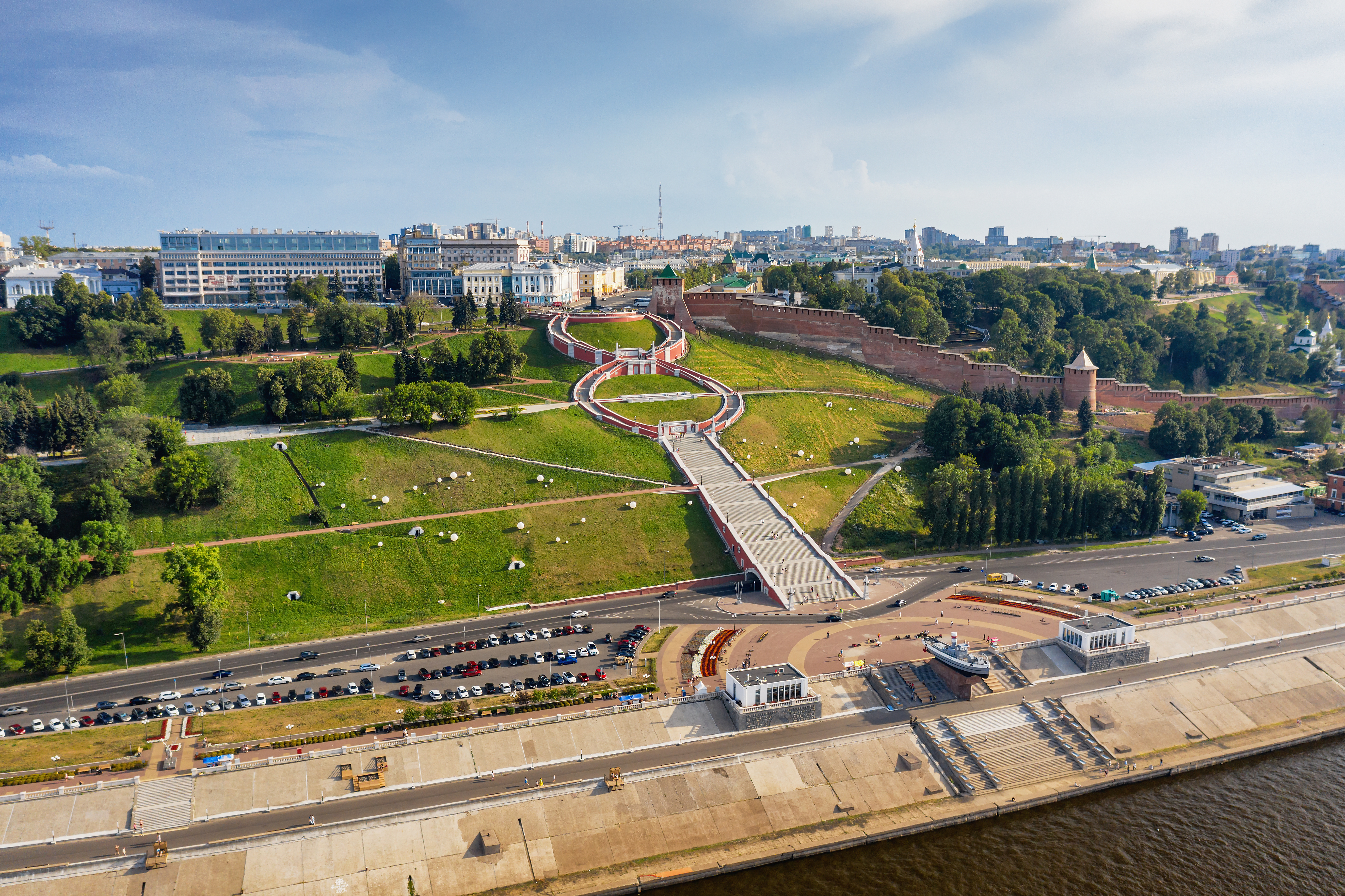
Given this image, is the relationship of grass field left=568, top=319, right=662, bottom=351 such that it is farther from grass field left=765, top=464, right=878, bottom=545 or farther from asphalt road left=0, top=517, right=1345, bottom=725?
asphalt road left=0, top=517, right=1345, bottom=725

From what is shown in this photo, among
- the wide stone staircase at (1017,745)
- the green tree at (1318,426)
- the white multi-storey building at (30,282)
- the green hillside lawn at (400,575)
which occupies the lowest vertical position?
the wide stone staircase at (1017,745)

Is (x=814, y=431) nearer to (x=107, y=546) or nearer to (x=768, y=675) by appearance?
(x=768, y=675)

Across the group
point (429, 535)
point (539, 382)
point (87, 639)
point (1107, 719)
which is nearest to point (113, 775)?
point (87, 639)

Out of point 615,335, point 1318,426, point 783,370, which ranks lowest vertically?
point 1318,426

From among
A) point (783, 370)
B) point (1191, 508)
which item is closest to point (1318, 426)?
point (1191, 508)

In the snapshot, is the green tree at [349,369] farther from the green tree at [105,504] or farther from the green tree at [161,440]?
the green tree at [105,504]

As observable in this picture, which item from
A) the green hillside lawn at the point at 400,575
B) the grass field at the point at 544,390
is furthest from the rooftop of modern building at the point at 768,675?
the grass field at the point at 544,390

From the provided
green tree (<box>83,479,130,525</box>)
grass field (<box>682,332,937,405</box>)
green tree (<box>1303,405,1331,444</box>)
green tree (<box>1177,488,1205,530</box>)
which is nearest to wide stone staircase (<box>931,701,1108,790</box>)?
green tree (<box>1177,488,1205,530</box>)
